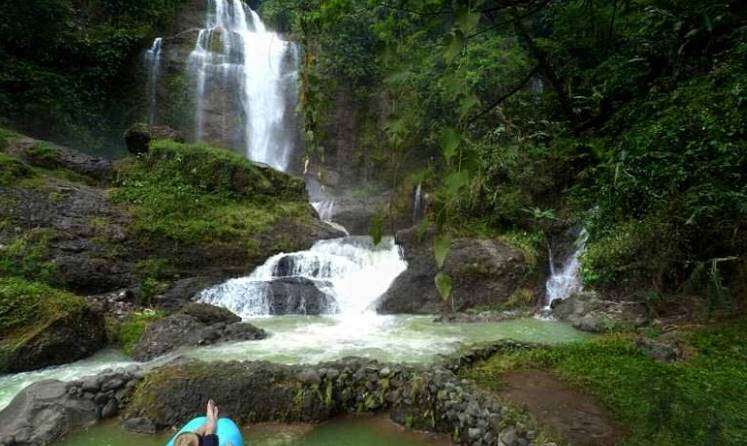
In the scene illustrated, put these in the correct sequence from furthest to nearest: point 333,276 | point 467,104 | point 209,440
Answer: point 333,276 → point 209,440 → point 467,104

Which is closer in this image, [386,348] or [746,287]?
[746,287]

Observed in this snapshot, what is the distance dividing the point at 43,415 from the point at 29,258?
5.17 metres

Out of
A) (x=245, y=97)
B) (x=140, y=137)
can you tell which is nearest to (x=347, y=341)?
(x=140, y=137)

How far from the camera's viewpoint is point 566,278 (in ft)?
32.7

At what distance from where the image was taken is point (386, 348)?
21.6 feet

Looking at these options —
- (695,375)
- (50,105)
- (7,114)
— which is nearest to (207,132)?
(50,105)

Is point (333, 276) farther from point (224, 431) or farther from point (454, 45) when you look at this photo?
point (454, 45)

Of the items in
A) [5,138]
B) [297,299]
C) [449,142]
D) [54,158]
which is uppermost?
[5,138]

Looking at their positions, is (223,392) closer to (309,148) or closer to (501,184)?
(309,148)

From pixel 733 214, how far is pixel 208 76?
1962 cm

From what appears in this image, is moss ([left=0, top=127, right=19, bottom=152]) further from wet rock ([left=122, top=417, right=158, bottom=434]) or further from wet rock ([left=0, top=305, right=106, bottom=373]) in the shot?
wet rock ([left=122, top=417, right=158, bottom=434])

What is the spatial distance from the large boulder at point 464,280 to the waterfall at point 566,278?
2.20 ft

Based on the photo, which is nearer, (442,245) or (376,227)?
(442,245)

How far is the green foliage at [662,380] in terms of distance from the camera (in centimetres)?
343
